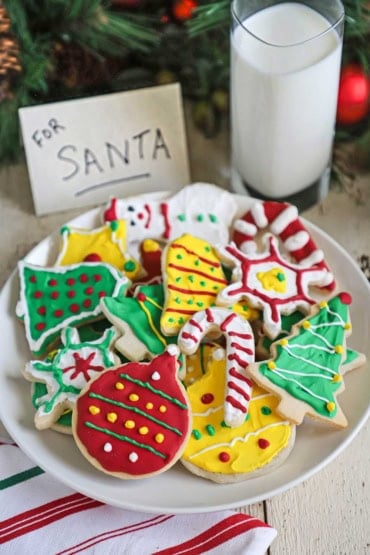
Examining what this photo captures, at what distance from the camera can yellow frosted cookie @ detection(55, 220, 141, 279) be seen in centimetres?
Answer: 107

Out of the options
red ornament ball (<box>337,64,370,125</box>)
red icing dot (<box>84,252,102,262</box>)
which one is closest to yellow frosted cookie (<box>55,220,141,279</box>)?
red icing dot (<box>84,252,102,262</box>)

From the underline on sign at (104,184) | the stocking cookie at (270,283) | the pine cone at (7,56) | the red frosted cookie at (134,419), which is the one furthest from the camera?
the underline on sign at (104,184)

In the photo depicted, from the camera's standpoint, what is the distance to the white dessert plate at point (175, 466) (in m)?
0.88

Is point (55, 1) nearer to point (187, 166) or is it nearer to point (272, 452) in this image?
point (187, 166)

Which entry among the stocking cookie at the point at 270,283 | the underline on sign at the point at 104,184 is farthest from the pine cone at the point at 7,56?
the stocking cookie at the point at 270,283

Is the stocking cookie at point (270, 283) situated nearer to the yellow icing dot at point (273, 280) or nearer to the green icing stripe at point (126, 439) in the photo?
the yellow icing dot at point (273, 280)

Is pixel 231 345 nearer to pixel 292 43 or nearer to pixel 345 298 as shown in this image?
pixel 345 298

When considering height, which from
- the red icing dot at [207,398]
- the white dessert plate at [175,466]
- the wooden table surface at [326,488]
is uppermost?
the red icing dot at [207,398]

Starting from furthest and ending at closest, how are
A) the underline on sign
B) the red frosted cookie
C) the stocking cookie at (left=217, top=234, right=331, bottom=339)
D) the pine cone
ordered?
the underline on sign < the pine cone < the stocking cookie at (left=217, top=234, right=331, bottom=339) < the red frosted cookie

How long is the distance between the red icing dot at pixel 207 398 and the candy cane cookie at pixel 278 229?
224mm

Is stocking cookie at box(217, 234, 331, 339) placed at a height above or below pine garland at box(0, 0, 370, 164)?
below

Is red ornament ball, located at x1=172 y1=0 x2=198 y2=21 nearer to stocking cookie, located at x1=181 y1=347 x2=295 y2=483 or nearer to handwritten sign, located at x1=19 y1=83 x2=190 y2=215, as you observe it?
handwritten sign, located at x1=19 y1=83 x2=190 y2=215

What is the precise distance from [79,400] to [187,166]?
461 millimetres

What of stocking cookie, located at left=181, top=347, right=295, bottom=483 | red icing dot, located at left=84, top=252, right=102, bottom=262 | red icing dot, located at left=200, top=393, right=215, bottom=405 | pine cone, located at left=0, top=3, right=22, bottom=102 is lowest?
stocking cookie, located at left=181, top=347, right=295, bottom=483
